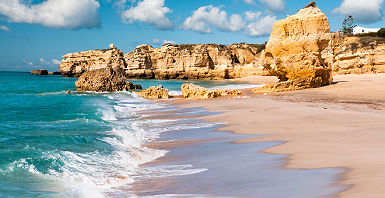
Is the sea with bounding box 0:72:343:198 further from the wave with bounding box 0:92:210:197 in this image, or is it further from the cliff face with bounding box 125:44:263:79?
the cliff face with bounding box 125:44:263:79

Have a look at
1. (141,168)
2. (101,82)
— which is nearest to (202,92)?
(101,82)

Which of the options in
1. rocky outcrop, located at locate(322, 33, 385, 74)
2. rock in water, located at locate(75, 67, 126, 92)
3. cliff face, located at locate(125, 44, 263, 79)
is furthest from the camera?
cliff face, located at locate(125, 44, 263, 79)

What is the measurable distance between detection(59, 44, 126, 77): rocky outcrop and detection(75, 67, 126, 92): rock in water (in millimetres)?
48826

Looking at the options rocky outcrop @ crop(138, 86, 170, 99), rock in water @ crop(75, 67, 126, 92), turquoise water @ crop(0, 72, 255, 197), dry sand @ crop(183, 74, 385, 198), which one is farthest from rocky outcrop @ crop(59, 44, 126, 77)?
dry sand @ crop(183, 74, 385, 198)

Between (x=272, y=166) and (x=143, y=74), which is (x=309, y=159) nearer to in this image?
(x=272, y=166)

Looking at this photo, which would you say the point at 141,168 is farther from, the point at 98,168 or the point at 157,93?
the point at 157,93

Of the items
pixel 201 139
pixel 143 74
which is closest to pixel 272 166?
pixel 201 139

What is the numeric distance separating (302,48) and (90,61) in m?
74.5

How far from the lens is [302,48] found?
1852 centimetres

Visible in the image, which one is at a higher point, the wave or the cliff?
the cliff

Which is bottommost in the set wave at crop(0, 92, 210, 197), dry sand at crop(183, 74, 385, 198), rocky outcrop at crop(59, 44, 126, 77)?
wave at crop(0, 92, 210, 197)

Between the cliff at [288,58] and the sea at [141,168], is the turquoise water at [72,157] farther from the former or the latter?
the cliff at [288,58]

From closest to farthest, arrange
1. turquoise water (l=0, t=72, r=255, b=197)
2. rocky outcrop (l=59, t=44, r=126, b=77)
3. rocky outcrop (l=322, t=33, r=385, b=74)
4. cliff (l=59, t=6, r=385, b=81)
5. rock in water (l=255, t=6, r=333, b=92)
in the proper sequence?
1. turquoise water (l=0, t=72, r=255, b=197)
2. rock in water (l=255, t=6, r=333, b=92)
3. cliff (l=59, t=6, r=385, b=81)
4. rocky outcrop (l=322, t=33, r=385, b=74)
5. rocky outcrop (l=59, t=44, r=126, b=77)

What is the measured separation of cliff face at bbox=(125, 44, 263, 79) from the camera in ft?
217
